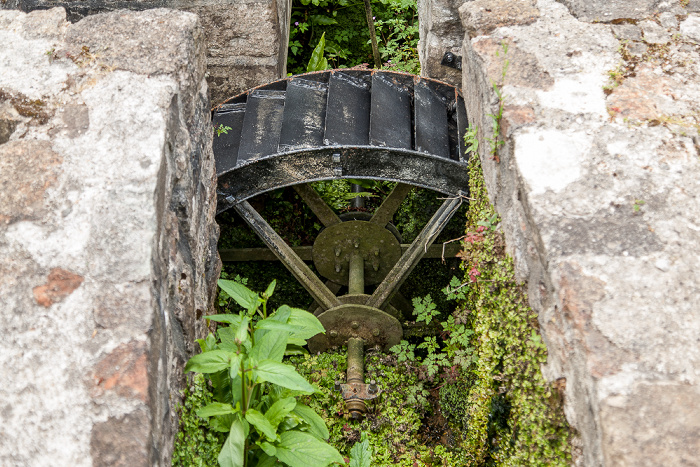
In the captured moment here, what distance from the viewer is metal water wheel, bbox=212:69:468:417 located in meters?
3.43

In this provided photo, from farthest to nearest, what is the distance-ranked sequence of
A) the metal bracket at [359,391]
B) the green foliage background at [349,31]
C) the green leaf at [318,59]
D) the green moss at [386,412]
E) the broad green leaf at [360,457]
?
the green foliage background at [349,31]
the green leaf at [318,59]
the metal bracket at [359,391]
the green moss at [386,412]
the broad green leaf at [360,457]

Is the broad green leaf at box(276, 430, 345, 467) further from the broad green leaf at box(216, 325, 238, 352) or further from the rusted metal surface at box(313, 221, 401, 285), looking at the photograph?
the rusted metal surface at box(313, 221, 401, 285)

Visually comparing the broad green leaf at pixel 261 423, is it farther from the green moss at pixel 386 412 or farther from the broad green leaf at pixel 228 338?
the green moss at pixel 386 412

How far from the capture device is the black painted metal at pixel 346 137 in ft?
11.2

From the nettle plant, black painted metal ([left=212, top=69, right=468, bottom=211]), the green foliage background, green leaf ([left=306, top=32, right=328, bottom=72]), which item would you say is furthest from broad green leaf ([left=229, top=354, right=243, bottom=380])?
the green foliage background

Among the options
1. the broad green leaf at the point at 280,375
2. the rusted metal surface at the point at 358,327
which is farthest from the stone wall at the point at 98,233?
the rusted metal surface at the point at 358,327

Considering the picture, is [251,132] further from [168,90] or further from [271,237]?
[168,90]

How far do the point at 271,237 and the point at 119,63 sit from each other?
177 centimetres

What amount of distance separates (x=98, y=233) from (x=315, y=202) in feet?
7.87

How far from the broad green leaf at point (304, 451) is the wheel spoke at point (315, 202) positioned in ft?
7.51

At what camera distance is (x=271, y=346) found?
6.68 ft

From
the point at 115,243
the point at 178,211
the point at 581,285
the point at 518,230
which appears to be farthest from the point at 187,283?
the point at 581,285

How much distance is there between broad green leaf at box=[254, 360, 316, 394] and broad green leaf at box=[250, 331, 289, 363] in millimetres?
128

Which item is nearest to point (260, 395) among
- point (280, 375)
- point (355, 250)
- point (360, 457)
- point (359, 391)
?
point (280, 375)
